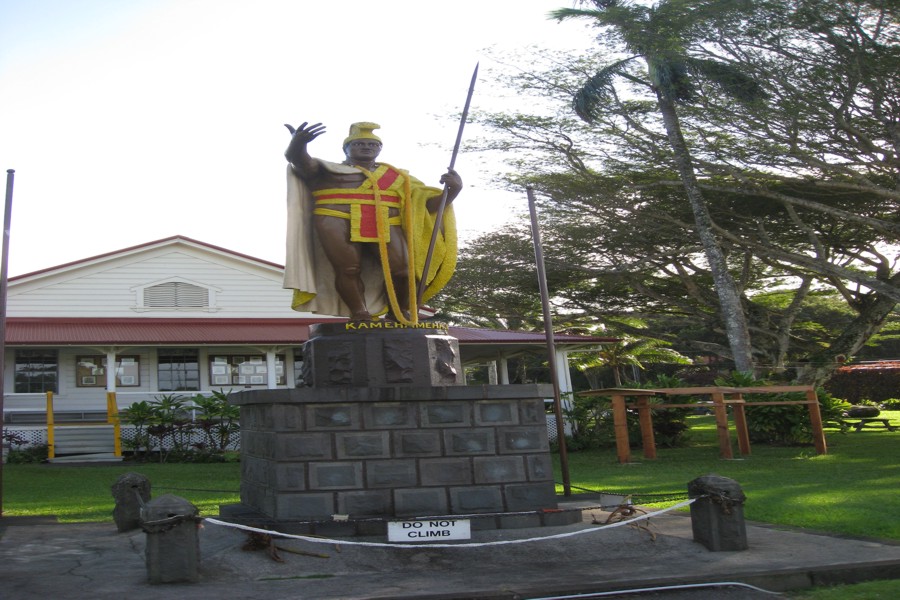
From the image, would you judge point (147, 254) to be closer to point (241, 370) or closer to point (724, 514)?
point (241, 370)

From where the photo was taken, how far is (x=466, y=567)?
20.9ft

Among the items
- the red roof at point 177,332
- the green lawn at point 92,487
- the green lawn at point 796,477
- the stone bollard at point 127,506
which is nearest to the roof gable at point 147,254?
the red roof at point 177,332

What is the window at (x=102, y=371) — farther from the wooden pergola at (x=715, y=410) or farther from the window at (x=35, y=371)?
the wooden pergola at (x=715, y=410)

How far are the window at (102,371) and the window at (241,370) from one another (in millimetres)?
1944

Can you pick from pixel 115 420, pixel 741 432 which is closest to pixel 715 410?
pixel 741 432

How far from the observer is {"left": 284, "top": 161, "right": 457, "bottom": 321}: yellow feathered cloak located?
7.87m

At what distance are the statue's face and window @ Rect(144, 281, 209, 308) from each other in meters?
17.2

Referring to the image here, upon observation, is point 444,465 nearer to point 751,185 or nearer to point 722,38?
point 722,38

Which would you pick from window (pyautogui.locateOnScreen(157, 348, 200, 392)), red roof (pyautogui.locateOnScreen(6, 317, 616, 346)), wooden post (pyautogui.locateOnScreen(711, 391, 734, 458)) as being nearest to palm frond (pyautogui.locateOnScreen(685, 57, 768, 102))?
wooden post (pyautogui.locateOnScreen(711, 391, 734, 458))

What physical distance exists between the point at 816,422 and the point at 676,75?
9.45 metres

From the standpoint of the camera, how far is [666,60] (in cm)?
2067

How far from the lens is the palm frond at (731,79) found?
19.1m

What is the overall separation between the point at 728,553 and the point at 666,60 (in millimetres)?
16147

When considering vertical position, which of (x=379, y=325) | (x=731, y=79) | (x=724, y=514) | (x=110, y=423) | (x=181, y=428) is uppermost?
(x=731, y=79)
